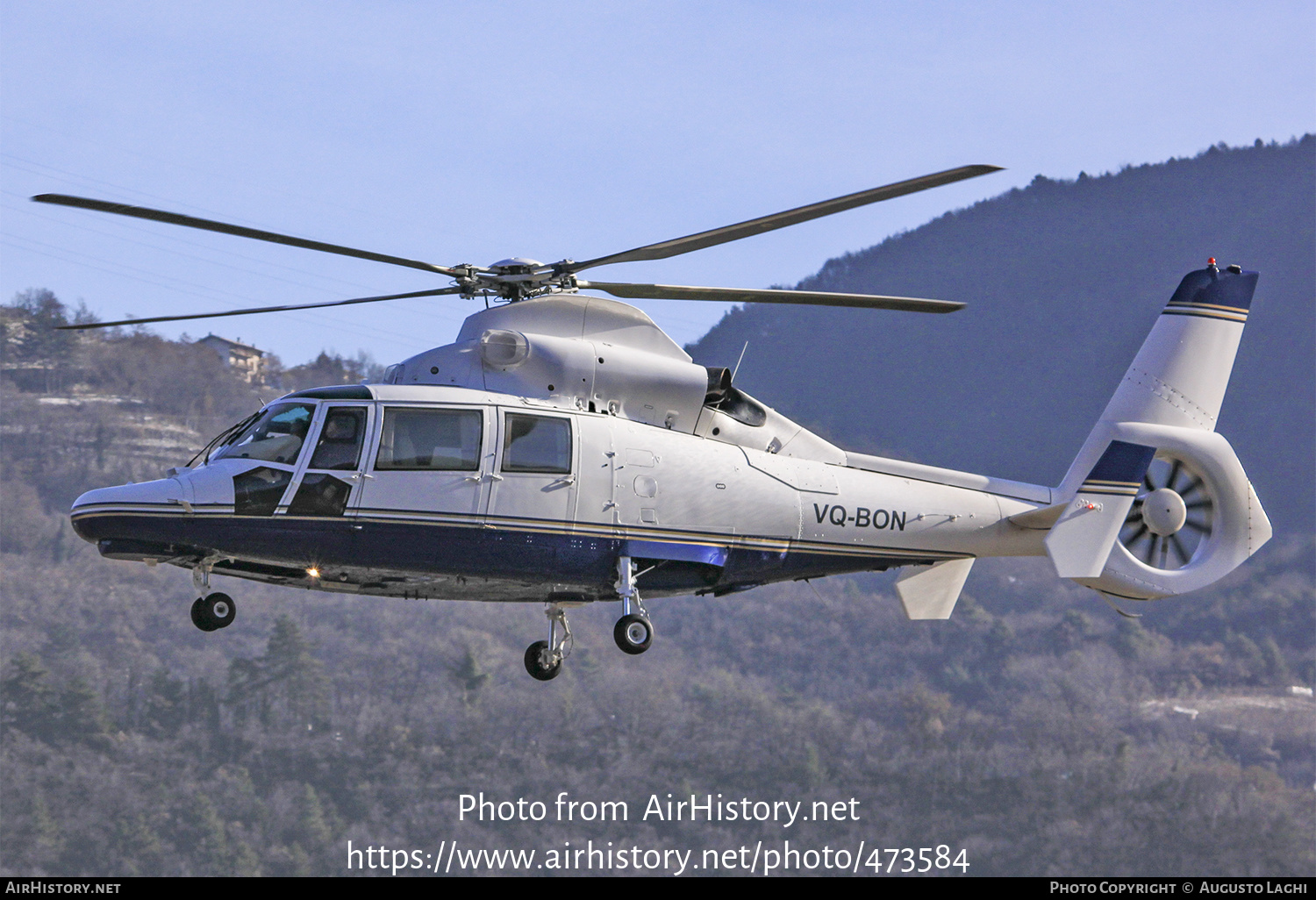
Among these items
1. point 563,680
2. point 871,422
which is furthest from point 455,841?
point 871,422

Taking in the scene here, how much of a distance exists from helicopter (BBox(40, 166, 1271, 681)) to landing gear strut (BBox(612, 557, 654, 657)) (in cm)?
3

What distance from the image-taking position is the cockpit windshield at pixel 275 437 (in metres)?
15.4

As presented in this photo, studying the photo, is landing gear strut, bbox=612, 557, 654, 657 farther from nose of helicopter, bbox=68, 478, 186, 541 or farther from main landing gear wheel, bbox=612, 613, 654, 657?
nose of helicopter, bbox=68, 478, 186, 541

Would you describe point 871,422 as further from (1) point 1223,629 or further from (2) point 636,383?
(2) point 636,383

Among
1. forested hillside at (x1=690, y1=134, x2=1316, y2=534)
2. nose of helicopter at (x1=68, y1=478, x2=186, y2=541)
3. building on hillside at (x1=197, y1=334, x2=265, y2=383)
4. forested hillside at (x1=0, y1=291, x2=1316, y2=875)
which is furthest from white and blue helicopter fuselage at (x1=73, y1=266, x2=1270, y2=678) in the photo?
forested hillside at (x1=690, y1=134, x2=1316, y2=534)

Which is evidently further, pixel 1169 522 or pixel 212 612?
pixel 1169 522

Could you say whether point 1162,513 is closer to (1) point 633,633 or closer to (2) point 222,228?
(1) point 633,633

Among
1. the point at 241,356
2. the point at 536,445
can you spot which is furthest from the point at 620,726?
the point at 536,445

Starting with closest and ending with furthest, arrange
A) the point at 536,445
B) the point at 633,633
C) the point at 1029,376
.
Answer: the point at 633,633 < the point at 536,445 < the point at 1029,376

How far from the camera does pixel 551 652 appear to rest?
1767cm

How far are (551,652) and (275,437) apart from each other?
13.8ft

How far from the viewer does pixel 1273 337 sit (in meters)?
178

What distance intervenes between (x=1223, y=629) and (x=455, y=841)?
65779 millimetres

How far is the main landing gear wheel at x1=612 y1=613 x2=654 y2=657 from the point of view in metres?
15.9
